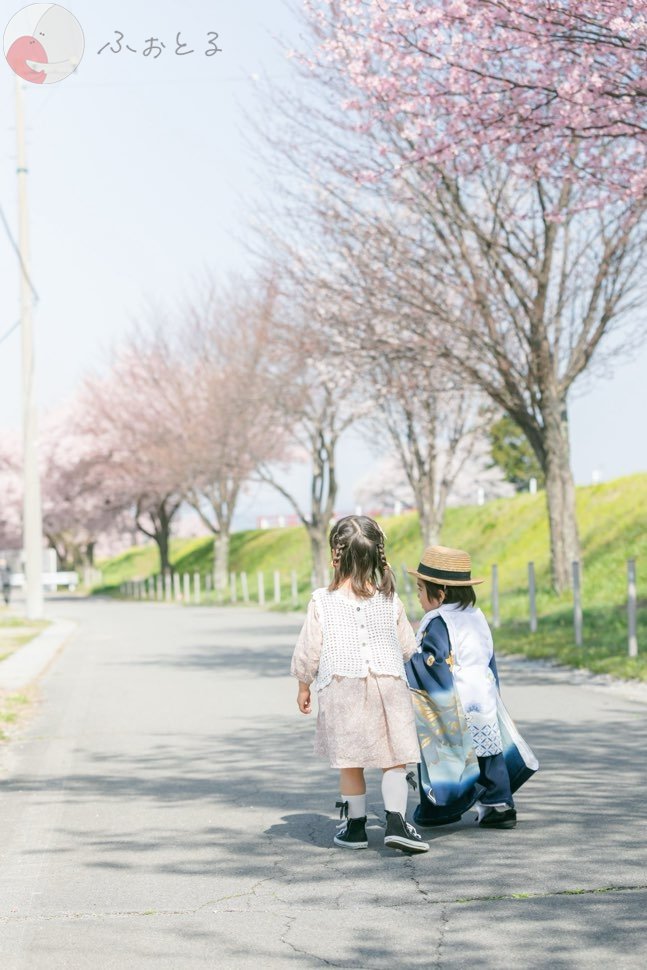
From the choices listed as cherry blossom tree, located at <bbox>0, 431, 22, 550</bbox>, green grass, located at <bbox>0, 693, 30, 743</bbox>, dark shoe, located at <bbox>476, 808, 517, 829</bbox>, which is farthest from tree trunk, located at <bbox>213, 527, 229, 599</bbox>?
dark shoe, located at <bbox>476, 808, 517, 829</bbox>

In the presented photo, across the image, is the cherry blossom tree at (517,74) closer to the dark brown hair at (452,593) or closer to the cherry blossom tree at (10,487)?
the dark brown hair at (452,593)

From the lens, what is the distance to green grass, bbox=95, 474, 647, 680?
1708cm

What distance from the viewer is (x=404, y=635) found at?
6.46 m

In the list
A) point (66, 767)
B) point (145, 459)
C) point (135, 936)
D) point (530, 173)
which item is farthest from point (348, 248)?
point (145, 459)

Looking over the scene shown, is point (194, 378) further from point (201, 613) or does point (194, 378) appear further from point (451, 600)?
point (451, 600)

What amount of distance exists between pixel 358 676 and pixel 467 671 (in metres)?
0.64

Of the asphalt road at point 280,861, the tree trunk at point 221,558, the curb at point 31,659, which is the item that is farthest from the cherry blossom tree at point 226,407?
the asphalt road at point 280,861

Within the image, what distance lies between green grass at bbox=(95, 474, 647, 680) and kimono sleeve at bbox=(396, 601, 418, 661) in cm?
731

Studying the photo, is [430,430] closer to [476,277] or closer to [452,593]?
[476,277]

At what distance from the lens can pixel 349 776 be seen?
624cm

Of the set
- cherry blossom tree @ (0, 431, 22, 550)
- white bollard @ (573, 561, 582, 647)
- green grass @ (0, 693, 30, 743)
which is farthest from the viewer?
cherry blossom tree @ (0, 431, 22, 550)

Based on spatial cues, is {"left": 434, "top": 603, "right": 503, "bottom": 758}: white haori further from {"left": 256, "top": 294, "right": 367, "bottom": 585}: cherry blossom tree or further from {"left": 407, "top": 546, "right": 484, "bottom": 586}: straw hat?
{"left": 256, "top": 294, "right": 367, "bottom": 585}: cherry blossom tree

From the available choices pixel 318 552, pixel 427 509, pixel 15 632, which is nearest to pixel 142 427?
pixel 318 552

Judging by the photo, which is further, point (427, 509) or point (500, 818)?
point (427, 509)
